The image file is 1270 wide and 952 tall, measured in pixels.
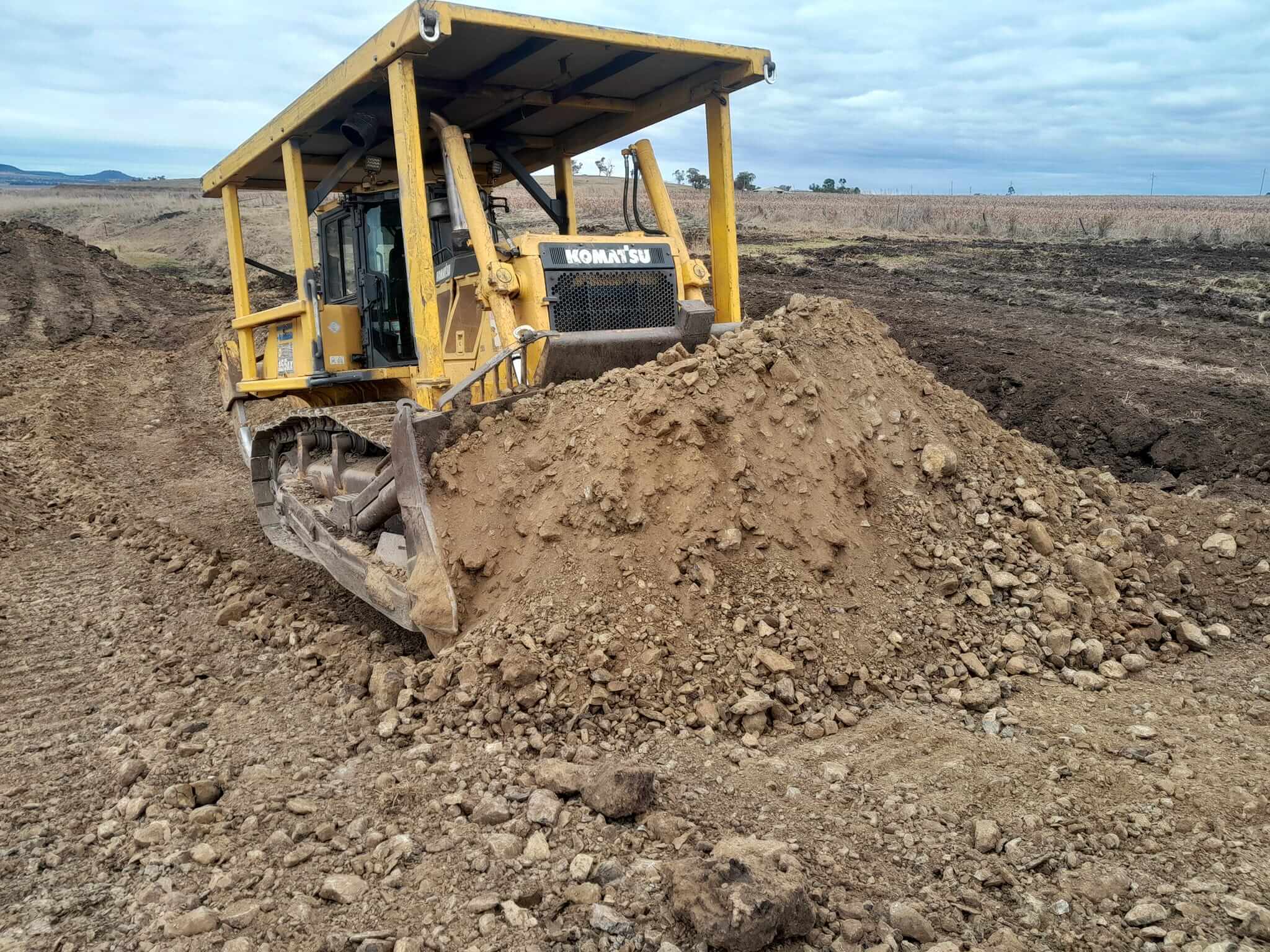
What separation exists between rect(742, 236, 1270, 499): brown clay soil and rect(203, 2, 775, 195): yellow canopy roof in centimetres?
469

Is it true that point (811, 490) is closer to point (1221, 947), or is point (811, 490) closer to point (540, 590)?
point (540, 590)

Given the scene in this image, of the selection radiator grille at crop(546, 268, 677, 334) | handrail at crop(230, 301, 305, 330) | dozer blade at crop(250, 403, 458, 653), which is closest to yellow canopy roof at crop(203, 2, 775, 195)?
handrail at crop(230, 301, 305, 330)

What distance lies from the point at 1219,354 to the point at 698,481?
868 cm

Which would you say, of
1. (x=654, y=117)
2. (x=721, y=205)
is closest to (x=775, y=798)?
(x=721, y=205)

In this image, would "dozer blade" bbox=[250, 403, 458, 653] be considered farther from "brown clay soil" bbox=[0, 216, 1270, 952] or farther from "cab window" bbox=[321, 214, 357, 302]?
"cab window" bbox=[321, 214, 357, 302]

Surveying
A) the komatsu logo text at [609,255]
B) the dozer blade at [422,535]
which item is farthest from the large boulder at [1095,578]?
the dozer blade at [422,535]

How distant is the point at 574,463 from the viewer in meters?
4.15

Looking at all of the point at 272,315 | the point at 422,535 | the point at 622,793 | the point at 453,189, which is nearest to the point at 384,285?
the point at 272,315

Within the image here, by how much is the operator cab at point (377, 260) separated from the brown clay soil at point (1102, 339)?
18.1ft

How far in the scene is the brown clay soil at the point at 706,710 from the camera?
103 inches

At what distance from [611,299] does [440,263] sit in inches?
44.9

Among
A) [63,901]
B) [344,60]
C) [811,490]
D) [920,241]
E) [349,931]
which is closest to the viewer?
[349,931]

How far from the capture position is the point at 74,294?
18.9m

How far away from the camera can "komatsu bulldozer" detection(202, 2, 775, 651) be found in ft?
14.7
